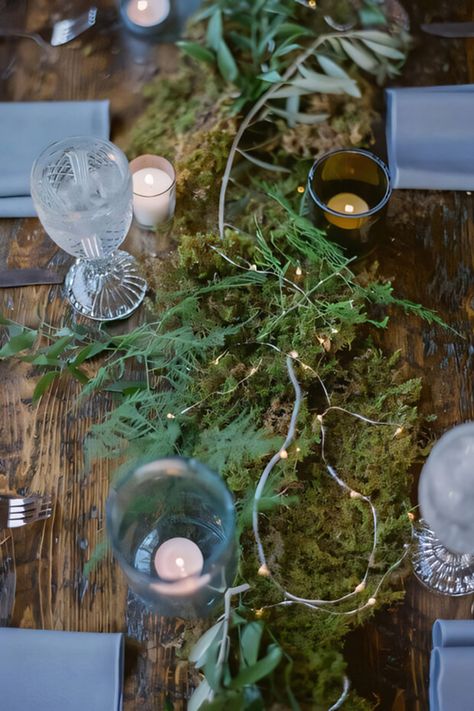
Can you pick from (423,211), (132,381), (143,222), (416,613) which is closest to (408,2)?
(423,211)

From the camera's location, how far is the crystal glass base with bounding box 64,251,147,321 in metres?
1.01

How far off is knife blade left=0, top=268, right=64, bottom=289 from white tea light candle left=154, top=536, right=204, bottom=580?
367 millimetres

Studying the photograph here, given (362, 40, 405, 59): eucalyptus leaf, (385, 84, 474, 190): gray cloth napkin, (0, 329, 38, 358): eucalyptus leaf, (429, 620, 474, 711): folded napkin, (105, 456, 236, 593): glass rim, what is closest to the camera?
(105, 456, 236, 593): glass rim

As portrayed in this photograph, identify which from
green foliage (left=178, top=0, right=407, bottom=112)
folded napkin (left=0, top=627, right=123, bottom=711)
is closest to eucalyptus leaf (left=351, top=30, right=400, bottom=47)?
green foliage (left=178, top=0, right=407, bottom=112)

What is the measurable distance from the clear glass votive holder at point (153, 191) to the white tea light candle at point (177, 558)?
1.33ft

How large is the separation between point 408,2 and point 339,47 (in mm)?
148

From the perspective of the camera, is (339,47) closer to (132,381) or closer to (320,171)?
(320,171)

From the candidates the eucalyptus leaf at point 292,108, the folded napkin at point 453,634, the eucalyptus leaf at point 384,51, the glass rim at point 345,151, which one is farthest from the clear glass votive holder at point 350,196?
the folded napkin at point 453,634

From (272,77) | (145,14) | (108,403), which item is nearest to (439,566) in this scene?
(108,403)

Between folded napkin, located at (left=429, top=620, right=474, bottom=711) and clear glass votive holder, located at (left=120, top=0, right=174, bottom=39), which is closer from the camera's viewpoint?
folded napkin, located at (left=429, top=620, right=474, bottom=711)

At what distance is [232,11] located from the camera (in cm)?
117

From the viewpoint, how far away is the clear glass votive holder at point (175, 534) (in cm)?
73

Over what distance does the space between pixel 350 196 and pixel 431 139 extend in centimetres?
16

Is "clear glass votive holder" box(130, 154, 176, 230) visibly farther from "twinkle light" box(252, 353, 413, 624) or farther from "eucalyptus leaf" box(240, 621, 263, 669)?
"eucalyptus leaf" box(240, 621, 263, 669)
